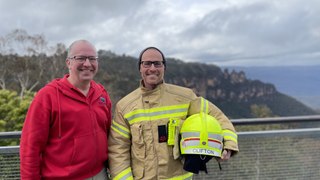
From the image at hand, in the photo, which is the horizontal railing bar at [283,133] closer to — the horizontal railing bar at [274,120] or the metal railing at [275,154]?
the metal railing at [275,154]

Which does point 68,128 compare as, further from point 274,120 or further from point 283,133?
point 283,133

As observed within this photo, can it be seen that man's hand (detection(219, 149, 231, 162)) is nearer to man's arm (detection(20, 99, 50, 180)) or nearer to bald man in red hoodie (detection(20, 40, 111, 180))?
bald man in red hoodie (detection(20, 40, 111, 180))

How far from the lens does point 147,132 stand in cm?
252

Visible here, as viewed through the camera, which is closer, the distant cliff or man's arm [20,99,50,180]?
man's arm [20,99,50,180]

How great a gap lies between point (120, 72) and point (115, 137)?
160 feet

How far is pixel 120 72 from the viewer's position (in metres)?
51.0

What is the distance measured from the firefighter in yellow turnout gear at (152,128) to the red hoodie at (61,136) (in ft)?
0.53

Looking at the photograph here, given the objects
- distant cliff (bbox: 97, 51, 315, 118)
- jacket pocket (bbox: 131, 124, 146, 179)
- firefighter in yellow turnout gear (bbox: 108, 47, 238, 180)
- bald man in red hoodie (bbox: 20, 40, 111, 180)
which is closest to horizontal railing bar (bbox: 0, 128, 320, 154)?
firefighter in yellow turnout gear (bbox: 108, 47, 238, 180)

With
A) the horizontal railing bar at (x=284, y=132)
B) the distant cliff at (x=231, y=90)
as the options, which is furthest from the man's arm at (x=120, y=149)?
the distant cliff at (x=231, y=90)

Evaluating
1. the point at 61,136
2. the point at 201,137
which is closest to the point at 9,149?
the point at 61,136

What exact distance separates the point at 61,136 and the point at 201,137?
3.10 feet

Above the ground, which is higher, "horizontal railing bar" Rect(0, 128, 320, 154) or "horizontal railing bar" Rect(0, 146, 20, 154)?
"horizontal railing bar" Rect(0, 128, 320, 154)

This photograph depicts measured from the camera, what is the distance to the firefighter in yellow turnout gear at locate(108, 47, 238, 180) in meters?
2.51

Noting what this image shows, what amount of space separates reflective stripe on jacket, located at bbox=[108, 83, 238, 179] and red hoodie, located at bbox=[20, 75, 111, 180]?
145mm
